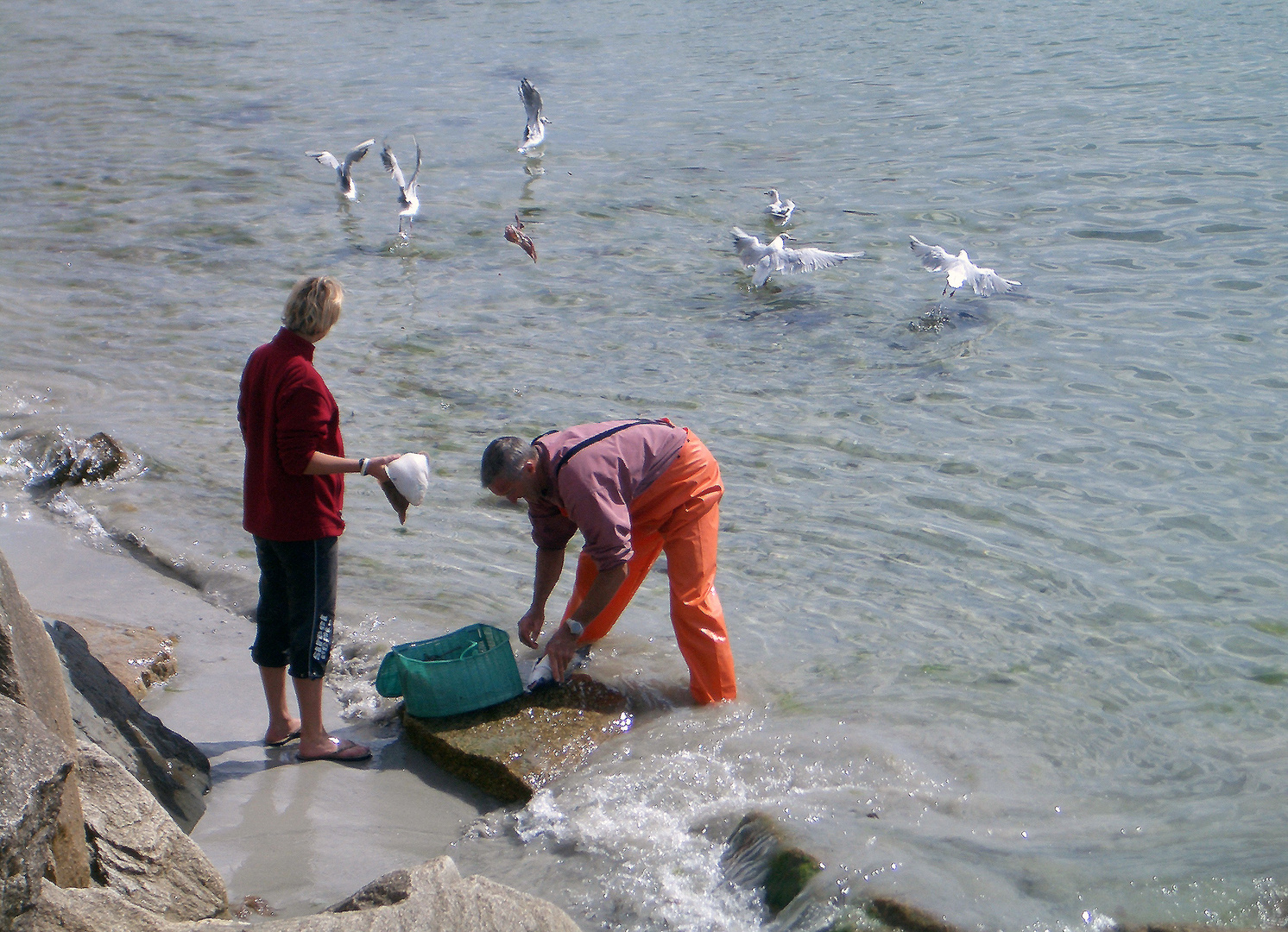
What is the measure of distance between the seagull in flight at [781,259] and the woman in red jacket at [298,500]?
21.6 ft

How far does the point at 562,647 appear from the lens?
13.7 ft

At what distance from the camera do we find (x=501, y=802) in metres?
3.89

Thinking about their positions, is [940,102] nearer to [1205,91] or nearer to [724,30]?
[1205,91]

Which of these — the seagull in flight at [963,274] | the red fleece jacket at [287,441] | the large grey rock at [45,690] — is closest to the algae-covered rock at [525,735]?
the red fleece jacket at [287,441]

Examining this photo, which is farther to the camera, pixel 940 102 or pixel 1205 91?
pixel 940 102

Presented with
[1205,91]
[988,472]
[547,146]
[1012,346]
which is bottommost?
[988,472]

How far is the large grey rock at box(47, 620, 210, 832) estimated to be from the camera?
339 cm

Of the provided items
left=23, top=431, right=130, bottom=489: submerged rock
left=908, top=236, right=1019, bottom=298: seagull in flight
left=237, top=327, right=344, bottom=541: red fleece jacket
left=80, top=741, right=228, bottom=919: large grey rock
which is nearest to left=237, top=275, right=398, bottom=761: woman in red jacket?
left=237, top=327, right=344, bottom=541: red fleece jacket

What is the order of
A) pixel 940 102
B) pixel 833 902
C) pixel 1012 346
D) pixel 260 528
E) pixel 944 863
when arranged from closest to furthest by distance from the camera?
pixel 833 902, pixel 944 863, pixel 260 528, pixel 1012 346, pixel 940 102

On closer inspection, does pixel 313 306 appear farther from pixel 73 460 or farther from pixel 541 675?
pixel 73 460

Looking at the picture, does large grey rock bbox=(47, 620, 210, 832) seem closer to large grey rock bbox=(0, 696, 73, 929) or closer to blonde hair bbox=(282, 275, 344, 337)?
large grey rock bbox=(0, 696, 73, 929)

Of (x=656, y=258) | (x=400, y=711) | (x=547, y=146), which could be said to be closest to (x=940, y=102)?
(x=547, y=146)

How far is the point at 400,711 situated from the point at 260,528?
101cm

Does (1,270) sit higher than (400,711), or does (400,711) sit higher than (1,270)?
(1,270)
